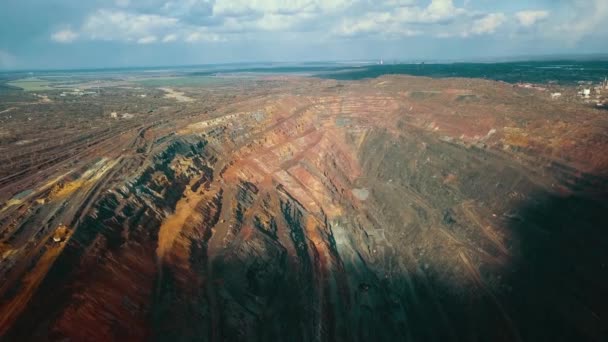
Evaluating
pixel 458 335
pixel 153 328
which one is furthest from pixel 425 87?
pixel 153 328

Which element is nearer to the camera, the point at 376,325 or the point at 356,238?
the point at 376,325

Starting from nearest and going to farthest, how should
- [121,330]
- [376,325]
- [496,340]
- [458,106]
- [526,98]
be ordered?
[121,330] < [496,340] < [376,325] < [458,106] < [526,98]

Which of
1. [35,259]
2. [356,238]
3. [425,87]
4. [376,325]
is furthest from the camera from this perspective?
[425,87]

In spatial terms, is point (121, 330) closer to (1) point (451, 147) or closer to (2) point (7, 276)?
(2) point (7, 276)

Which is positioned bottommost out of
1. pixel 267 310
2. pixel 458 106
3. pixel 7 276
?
pixel 267 310

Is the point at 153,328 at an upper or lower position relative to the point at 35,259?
lower

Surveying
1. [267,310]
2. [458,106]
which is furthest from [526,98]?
[267,310]

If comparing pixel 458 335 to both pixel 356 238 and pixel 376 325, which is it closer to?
pixel 376 325
